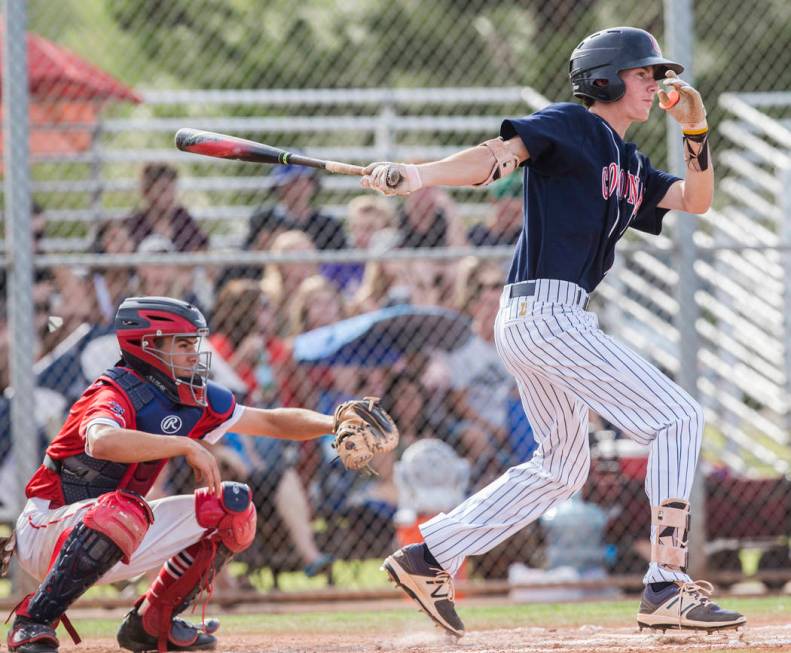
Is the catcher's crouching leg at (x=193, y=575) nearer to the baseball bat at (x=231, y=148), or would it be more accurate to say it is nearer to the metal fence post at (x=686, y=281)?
the baseball bat at (x=231, y=148)

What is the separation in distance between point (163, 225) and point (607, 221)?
359cm

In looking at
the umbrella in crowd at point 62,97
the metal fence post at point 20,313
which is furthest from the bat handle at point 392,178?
the umbrella in crowd at point 62,97

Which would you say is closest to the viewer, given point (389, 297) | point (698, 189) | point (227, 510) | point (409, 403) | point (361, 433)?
point (227, 510)

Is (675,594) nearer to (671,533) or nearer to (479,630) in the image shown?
(671,533)

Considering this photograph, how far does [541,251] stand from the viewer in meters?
4.36

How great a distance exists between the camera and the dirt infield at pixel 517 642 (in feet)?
13.5

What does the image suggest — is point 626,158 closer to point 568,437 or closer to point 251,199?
point 568,437

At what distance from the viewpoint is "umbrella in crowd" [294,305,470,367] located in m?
7.07

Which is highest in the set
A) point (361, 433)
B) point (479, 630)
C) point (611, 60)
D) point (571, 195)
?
point (611, 60)

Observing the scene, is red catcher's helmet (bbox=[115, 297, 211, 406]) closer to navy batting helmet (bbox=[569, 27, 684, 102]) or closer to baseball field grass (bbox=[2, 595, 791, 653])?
baseball field grass (bbox=[2, 595, 791, 653])

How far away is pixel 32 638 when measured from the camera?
3.88 m

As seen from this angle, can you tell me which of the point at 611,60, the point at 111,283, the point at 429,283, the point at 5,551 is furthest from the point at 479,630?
the point at 111,283

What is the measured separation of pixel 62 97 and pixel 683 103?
517cm

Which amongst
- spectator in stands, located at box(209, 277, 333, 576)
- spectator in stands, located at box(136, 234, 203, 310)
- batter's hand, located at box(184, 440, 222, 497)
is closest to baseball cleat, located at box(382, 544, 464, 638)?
batter's hand, located at box(184, 440, 222, 497)
